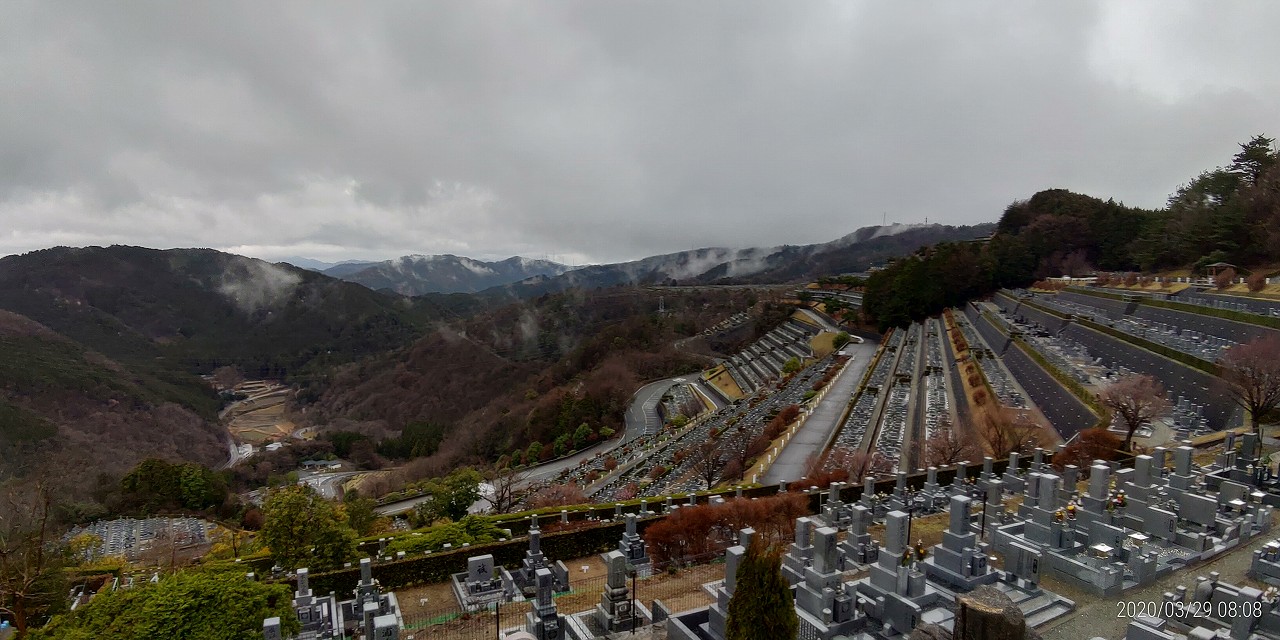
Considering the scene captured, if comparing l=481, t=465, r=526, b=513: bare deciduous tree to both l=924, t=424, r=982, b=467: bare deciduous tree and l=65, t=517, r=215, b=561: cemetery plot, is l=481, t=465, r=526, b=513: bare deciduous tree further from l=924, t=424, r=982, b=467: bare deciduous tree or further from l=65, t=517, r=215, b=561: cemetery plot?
l=924, t=424, r=982, b=467: bare deciduous tree

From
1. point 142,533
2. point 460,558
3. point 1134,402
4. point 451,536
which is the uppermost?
point 1134,402

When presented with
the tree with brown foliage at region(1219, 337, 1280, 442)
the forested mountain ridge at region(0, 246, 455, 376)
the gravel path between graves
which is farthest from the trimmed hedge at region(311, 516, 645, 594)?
the forested mountain ridge at region(0, 246, 455, 376)

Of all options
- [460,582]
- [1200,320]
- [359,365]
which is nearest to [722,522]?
[460,582]

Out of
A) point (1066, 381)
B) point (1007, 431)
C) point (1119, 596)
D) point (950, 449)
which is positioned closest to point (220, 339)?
point (950, 449)

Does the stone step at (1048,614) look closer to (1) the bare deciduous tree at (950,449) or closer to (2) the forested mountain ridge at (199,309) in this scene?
(1) the bare deciduous tree at (950,449)

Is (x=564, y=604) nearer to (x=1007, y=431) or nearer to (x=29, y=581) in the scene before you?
(x=29, y=581)

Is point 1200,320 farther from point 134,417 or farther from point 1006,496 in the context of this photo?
point 134,417
